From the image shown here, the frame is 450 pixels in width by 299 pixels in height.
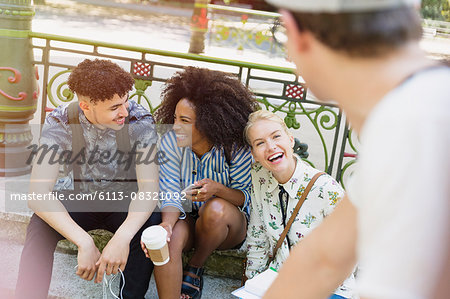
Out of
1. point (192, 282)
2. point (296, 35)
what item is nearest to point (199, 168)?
point (192, 282)

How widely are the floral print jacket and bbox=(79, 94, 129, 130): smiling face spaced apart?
711 mm

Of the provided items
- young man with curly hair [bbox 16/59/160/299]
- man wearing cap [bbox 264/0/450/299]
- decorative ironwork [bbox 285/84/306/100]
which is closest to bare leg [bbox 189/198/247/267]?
young man with curly hair [bbox 16/59/160/299]

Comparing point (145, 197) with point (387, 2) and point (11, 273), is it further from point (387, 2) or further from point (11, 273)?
point (387, 2)

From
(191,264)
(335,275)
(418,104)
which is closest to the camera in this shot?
(418,104)

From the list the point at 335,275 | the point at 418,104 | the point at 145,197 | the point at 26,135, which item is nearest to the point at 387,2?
the point at 418,104

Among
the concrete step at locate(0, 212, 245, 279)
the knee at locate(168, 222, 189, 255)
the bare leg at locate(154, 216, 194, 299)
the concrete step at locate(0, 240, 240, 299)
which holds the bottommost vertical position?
the concrete step at locate(0, 240, 240, 299)

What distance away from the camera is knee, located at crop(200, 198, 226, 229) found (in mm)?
2836

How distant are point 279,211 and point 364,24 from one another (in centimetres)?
194

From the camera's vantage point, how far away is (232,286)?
11.0 ft

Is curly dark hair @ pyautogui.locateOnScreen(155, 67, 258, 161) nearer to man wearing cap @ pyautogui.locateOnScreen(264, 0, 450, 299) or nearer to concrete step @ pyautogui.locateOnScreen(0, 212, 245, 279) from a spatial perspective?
concrete step @ pyautogui.locateOnScreen(0, 212, 245, 279)

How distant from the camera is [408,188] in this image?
0.80 metres

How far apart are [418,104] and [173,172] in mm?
2273

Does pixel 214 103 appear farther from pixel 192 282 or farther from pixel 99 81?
pixel 192 282

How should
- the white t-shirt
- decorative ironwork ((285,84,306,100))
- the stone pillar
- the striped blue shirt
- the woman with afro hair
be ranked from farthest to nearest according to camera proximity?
the stone pillar
decorative ironwork ((285,84,306,100))
the striped blue shirt
the woman with afro hair
the white t-shirt
